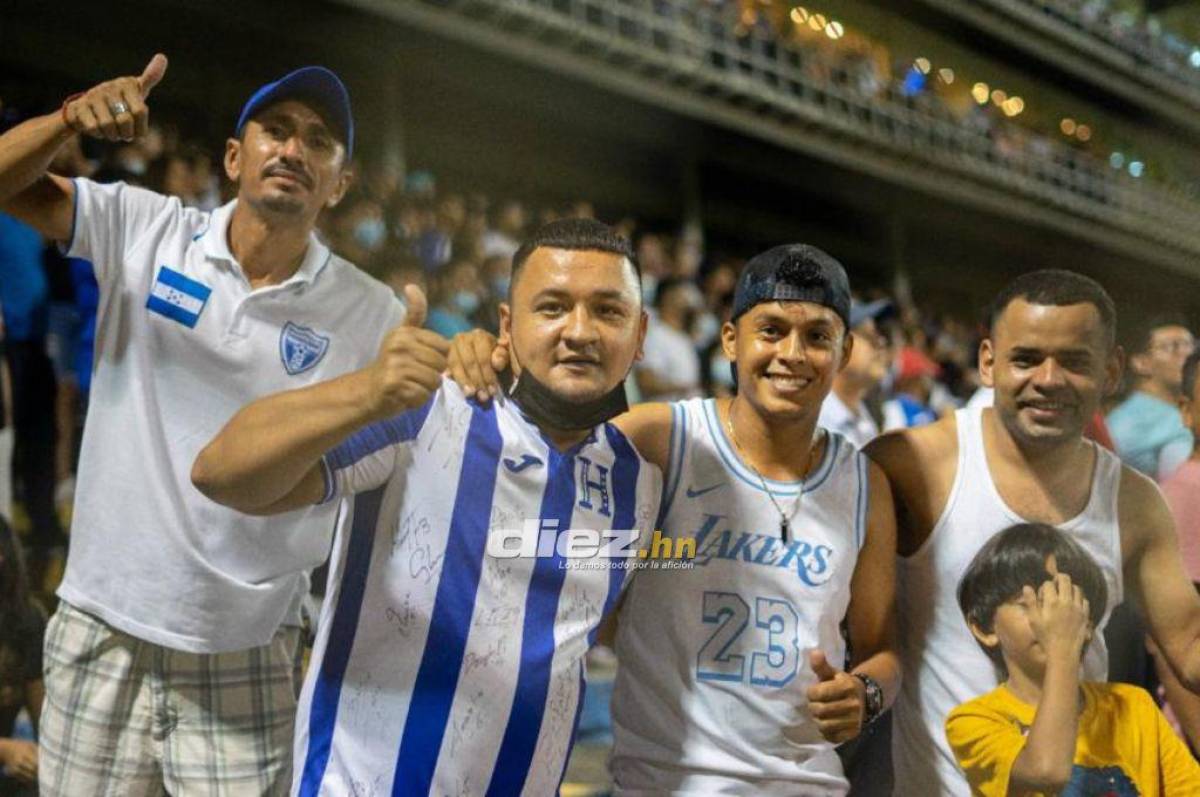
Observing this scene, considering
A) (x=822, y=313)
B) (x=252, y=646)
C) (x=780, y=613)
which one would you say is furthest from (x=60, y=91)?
(x=780, y=613)

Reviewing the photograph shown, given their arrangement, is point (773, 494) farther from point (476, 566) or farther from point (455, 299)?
point (455, 299)

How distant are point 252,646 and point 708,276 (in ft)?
8.26

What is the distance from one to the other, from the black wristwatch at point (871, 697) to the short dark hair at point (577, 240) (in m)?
0.65

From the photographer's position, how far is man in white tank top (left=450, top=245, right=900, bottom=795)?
154cm

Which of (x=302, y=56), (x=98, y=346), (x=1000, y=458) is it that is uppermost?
(x=302, y=56)

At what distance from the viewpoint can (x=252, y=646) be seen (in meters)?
1.64

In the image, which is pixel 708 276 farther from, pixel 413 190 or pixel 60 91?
pixel 60 91

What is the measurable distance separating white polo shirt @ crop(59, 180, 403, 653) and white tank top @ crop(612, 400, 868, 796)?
1.80 feet

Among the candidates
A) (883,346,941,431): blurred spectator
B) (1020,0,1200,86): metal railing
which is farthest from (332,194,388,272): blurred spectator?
(1020,0,1200,86): metal railing

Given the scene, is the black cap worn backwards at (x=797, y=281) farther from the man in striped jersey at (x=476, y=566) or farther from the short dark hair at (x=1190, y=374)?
the short dark hair at (x=1190, y=374)

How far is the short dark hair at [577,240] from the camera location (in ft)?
4.73

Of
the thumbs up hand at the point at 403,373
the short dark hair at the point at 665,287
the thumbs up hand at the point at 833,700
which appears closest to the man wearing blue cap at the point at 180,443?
the thumbs up hand at the point at 403,373

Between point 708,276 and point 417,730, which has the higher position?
point 708,276

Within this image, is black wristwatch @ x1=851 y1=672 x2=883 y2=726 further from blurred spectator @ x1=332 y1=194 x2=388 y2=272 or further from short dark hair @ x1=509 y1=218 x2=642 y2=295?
blurred spectator @ x1=332 y1=194 x2=388 y2=272
